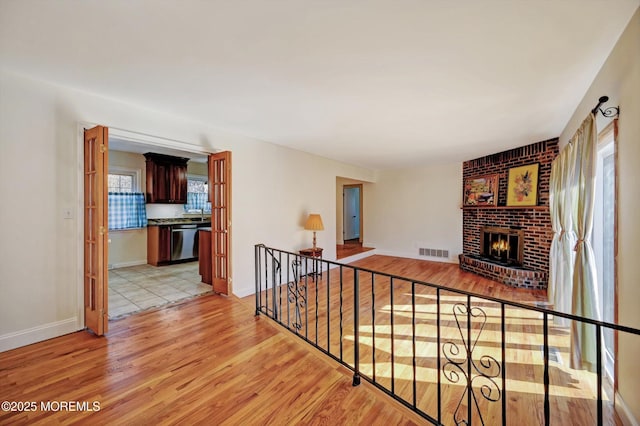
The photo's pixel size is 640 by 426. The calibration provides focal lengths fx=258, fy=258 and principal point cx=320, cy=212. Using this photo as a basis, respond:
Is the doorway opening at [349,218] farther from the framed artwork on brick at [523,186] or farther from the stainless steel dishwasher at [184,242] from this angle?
the framed artwork on brick at [523,186]

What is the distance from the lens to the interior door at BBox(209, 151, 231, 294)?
355 cm

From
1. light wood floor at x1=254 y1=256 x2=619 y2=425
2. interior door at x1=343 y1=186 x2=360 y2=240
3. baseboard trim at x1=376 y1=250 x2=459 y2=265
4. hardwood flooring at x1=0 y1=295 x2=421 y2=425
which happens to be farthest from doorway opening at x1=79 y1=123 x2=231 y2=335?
baseboard trim at x1=376 y1=250 x2=459 y2=265

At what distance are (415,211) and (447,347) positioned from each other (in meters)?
4.77

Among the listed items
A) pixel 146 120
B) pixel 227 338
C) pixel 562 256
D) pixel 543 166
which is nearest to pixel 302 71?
pixel 146 120

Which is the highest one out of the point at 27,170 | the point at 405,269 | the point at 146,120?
the point at 146,120

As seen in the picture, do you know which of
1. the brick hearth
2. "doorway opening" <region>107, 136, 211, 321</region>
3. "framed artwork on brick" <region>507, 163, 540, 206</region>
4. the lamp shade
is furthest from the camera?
the lamp shade

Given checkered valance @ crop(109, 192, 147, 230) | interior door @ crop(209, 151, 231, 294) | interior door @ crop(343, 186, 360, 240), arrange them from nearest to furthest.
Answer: interior door @ crop(209, 151, 231, 294)
checkered valance @ crop(109, 192, 147, 230)
interior door @ crop(343, 186, 360, 240)

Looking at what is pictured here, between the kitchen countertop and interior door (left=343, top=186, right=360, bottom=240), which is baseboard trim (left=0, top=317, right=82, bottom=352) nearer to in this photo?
the kitchen countertop

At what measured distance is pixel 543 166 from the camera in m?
4.59

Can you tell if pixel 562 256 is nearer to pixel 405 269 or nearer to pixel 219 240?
pixel 405 269

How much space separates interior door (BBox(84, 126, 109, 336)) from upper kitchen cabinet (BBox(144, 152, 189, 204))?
129 inches

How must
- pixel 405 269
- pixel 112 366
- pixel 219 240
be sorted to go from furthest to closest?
pixel 405 269 → pixel 219 240 → pixel 112 366

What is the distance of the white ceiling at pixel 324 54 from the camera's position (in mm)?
1497

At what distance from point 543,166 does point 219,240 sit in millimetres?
5618
